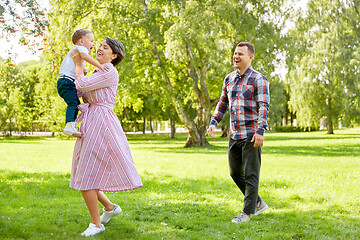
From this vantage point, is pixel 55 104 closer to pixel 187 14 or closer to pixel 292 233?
pixel 187 14

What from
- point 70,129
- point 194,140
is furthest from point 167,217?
point 194,140

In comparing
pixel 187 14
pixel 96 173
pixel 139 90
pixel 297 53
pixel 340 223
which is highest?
pixel 187 14

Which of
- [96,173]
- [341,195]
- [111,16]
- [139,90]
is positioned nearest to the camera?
[96,173]

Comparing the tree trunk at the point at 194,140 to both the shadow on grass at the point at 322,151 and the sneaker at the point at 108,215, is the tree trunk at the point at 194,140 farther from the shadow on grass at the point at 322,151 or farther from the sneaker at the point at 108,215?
the sneaker at the point at 108,215

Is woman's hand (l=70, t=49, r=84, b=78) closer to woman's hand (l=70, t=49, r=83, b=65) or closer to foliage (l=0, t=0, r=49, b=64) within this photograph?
woman's hand (l=70, t=49, r=83, b=65)

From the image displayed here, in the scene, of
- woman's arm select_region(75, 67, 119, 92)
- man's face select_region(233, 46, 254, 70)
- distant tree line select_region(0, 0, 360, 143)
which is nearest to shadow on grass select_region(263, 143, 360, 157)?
distant tree line select_region(0, 0, 360, 143)

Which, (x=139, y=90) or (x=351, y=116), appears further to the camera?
(x=351, y=116)

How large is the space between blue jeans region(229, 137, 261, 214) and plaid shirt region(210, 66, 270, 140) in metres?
0.13

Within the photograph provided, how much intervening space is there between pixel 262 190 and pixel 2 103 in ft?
122

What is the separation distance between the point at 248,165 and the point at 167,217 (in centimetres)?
136

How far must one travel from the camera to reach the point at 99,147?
13.4ft

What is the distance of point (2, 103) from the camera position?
39.0m

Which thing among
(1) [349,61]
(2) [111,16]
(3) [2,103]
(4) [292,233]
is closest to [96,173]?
(4) [292,233]

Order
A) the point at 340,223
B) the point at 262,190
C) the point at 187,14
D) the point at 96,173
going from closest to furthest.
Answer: the point at 96,173 < the point at 340,223 < the point at 262,190 < the point at 187,14
